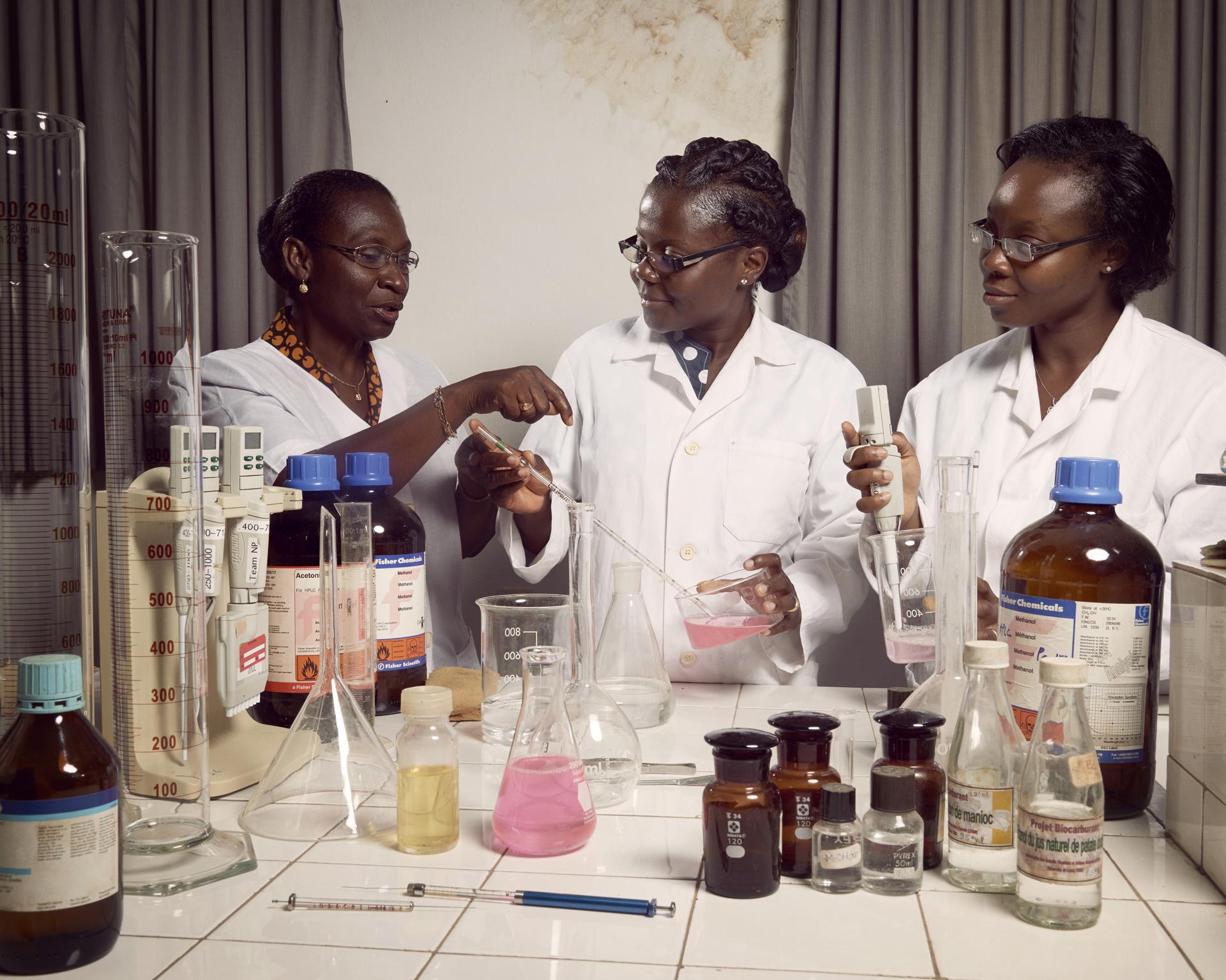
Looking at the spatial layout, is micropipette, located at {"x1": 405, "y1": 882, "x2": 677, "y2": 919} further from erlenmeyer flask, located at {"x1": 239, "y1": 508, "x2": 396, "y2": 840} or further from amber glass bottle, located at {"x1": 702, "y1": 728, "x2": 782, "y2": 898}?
erlenmeyer flask, located at {"x1": 239, "y1": 508, "x2": 396, "y2": 840}

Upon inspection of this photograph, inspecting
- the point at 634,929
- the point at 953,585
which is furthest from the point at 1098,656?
the point at 634,929

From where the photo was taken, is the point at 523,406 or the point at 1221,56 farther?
the point at 1221,56

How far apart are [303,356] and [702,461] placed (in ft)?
2.75

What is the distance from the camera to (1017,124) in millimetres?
2469

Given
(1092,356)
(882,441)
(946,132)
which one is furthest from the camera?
(946,132)

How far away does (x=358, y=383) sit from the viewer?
89.6 inches

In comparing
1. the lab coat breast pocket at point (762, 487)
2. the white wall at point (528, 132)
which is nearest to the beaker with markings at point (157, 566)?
the lab coat breast pocket at point (762, 487)

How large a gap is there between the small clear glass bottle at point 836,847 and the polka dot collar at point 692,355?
A: 1443mm

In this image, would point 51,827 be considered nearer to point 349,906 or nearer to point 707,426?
point 349,906

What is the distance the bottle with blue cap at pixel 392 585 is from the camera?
4.62 ft

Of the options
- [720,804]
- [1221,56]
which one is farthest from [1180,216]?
[720,804]

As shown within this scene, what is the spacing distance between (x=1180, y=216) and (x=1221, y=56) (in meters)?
0.36

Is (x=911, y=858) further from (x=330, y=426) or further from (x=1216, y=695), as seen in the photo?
A: (x=330, y=426)

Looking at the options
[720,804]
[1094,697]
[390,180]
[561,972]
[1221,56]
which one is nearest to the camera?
[561,972]
